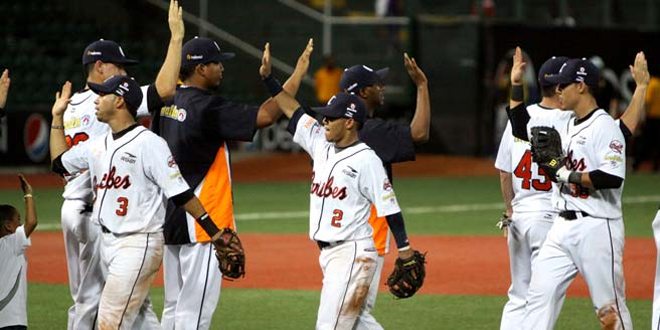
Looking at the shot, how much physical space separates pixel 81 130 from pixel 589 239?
3.51m

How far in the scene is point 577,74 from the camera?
759cm

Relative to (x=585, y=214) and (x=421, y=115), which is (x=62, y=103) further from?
(x=585, y=214)

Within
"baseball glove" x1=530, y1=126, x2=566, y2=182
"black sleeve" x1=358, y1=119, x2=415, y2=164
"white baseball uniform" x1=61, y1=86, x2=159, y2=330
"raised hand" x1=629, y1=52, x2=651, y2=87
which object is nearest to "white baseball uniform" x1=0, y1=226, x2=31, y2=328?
"white baseball uniform" x1=61, y1=86, x2=159, y2=330

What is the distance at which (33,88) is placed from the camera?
2552 centimetres

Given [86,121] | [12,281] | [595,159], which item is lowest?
[12,281]

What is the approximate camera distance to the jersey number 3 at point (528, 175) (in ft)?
27.6

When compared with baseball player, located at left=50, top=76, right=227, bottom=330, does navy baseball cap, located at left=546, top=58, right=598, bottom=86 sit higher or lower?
higher

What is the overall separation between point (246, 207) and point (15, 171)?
6475 mm

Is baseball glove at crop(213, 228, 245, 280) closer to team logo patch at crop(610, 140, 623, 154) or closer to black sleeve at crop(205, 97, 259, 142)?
black sleeve at crop(205, 97, 259, 142)

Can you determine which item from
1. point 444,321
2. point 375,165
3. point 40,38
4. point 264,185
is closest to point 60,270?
point 444,321

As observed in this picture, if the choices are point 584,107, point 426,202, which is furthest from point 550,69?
point 426,202

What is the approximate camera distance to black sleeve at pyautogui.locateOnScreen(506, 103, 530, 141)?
8.02 metres

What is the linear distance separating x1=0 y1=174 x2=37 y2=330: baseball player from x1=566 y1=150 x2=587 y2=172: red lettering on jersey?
366cm

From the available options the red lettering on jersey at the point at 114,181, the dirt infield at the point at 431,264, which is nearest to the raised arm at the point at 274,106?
the red lettering on jersey at the point at 114,181
